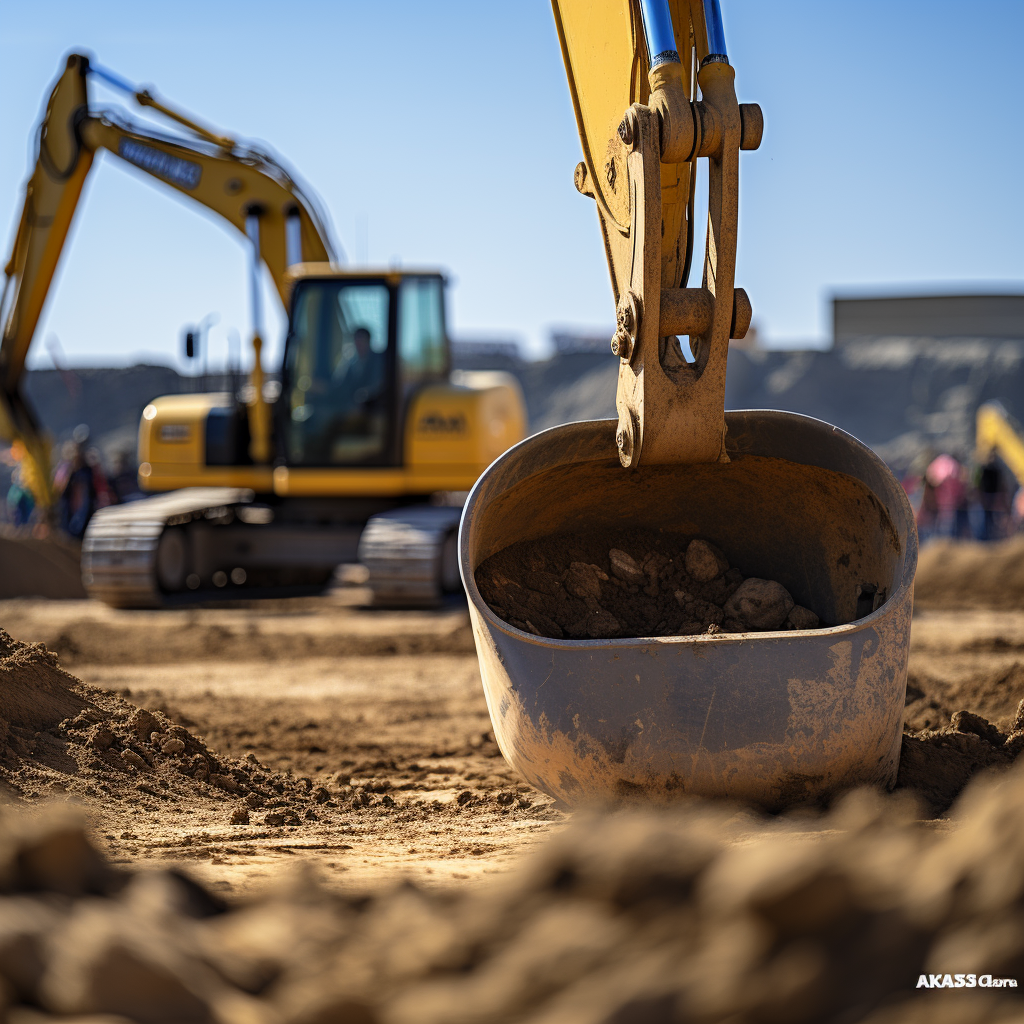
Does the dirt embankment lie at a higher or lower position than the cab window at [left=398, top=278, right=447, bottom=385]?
lower

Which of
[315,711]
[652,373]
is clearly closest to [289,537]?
[315,711]

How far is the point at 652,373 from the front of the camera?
389 cm

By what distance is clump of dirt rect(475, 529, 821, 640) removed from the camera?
13.9 feet

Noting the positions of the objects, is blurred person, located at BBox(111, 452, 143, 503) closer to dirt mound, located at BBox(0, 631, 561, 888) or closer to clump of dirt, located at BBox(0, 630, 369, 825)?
dirt mound, located at BBox(0, 631, 561, 888)

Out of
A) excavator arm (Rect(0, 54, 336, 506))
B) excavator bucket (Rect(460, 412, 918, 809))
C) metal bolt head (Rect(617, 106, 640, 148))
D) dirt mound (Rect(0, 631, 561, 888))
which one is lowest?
dirt mound (Rect(0, 631, 561, 888))

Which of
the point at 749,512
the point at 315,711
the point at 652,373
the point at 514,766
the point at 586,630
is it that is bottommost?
the point at 315,711

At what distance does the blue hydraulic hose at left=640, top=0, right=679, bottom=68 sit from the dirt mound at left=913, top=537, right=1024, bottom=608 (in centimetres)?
915

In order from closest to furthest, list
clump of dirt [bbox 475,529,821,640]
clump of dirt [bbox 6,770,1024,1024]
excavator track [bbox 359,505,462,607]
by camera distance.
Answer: clump of dirt [bbox 6,770,1024,1024] < clump of dirt [bbox 475,529,821,640] < excavator track [bbox 359,505,462,607]

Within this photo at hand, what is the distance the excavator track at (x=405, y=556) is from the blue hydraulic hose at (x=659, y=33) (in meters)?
6.20

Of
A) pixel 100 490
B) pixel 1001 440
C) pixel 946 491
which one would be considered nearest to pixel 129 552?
pixel 100 490

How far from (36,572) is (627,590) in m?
9.65

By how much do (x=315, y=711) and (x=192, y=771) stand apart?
212 cm

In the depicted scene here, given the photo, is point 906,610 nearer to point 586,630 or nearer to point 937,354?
point 586,630

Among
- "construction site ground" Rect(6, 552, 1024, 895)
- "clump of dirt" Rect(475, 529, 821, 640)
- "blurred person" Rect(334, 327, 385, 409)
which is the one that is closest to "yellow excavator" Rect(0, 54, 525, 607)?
"blurred person" Rect(334, 327, 385, 409)
